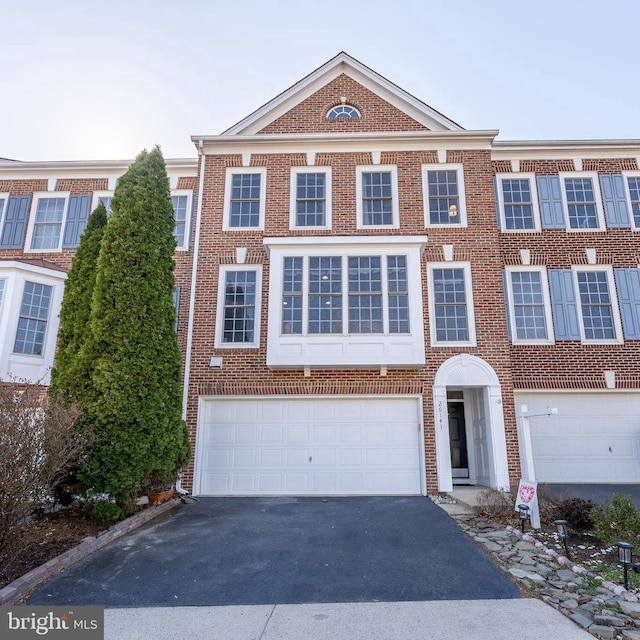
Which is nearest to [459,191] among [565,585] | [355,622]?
[565,585]

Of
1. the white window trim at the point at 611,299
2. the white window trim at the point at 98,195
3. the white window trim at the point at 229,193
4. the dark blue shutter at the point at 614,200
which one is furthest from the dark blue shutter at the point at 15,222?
the dark blue shutter at the point at 614,200

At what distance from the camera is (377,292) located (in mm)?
9430

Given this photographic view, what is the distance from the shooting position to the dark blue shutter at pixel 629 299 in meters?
10.4

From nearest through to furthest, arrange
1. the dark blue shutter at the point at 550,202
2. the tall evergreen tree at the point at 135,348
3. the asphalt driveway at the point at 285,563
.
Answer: the asphalt driveway at the point at 285,563 < the tall evergreen tree at the point at 135,348 < the dark blue shutter at the point at 550,202

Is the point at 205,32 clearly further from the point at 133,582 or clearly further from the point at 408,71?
the point at 133,582

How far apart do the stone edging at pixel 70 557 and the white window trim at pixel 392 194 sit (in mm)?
7638

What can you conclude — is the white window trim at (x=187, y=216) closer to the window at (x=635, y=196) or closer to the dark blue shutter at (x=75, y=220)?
the dark blue shutter at (x=75, y=220)

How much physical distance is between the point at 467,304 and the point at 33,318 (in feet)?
33.6

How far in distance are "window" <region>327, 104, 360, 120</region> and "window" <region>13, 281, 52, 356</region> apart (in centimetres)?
847

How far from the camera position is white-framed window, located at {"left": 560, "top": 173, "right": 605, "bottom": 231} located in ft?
36.3

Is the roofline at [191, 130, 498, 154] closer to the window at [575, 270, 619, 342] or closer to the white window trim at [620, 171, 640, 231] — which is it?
the white window trim at [620, 171, 640, 231]

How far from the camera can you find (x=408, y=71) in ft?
41.3

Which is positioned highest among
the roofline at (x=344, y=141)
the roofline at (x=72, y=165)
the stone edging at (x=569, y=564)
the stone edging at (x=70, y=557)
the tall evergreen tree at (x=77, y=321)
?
the roofline at (x=344, y=141)

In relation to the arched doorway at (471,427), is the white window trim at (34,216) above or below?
above
